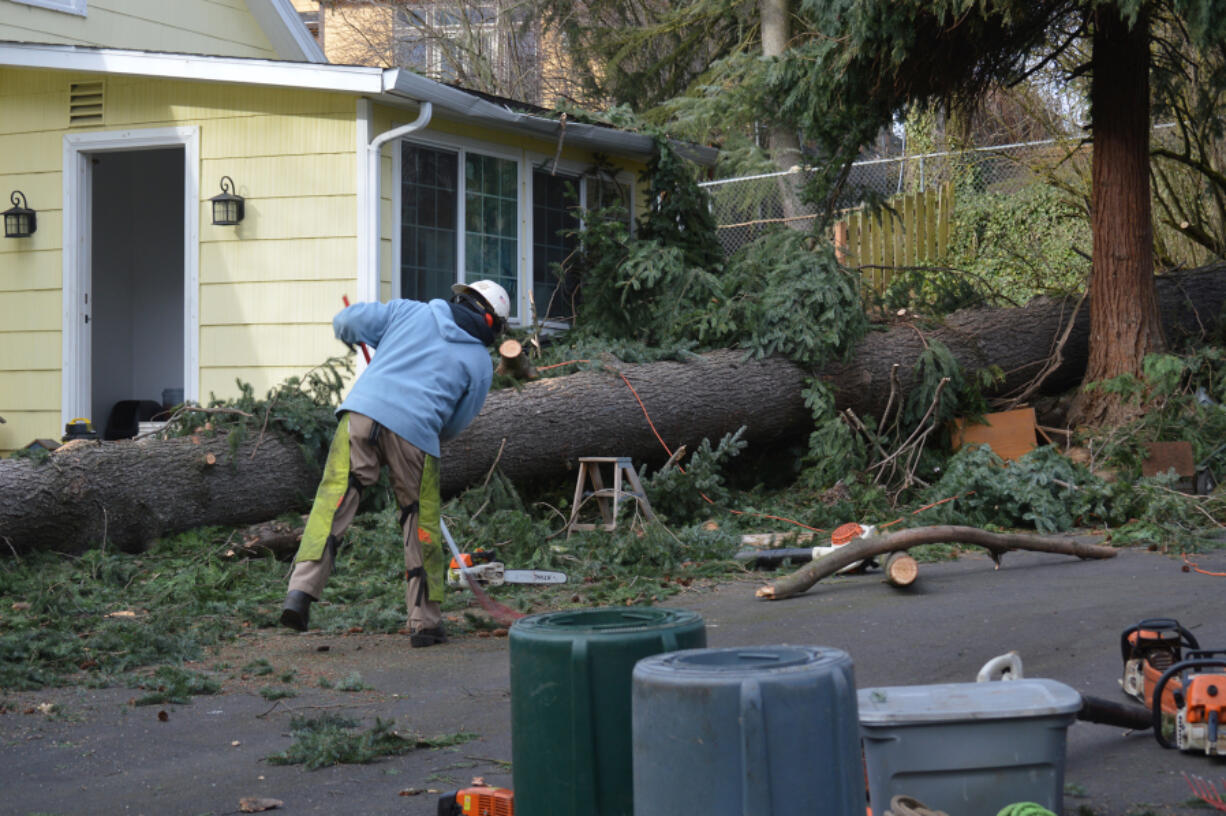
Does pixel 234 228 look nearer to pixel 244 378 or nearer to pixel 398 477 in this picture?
pixel 244 378

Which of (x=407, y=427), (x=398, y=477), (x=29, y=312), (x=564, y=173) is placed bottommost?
(x=398, y=477)

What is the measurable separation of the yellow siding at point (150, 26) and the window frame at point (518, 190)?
3.25 m

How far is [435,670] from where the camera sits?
588cm

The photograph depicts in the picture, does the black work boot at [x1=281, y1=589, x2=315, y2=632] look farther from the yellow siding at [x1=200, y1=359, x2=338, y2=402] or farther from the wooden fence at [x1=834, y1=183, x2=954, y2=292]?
the wooden fence at [x1=834, y1=183, x2=954, y2=292]

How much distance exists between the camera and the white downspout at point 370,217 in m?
11.1

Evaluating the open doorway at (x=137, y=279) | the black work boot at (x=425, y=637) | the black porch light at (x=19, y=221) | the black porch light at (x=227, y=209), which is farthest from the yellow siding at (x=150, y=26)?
the black work boot at (x=425, y=637)

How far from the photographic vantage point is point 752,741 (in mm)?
2574

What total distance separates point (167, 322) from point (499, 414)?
687 centimetres

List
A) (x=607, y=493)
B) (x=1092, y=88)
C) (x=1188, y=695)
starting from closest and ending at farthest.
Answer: (x=1188, y=695) → (x=607, y=493) → (x=1092, y=88)

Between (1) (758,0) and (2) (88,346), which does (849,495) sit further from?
(1) (758,0)

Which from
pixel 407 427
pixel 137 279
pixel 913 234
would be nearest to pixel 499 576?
pixel 407 427

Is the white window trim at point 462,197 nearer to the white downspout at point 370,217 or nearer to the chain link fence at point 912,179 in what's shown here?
the white downspout at point 370,217

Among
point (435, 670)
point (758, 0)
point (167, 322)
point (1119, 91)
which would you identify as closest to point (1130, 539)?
point (1119, 91)

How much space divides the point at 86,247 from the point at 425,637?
24.4 feet
